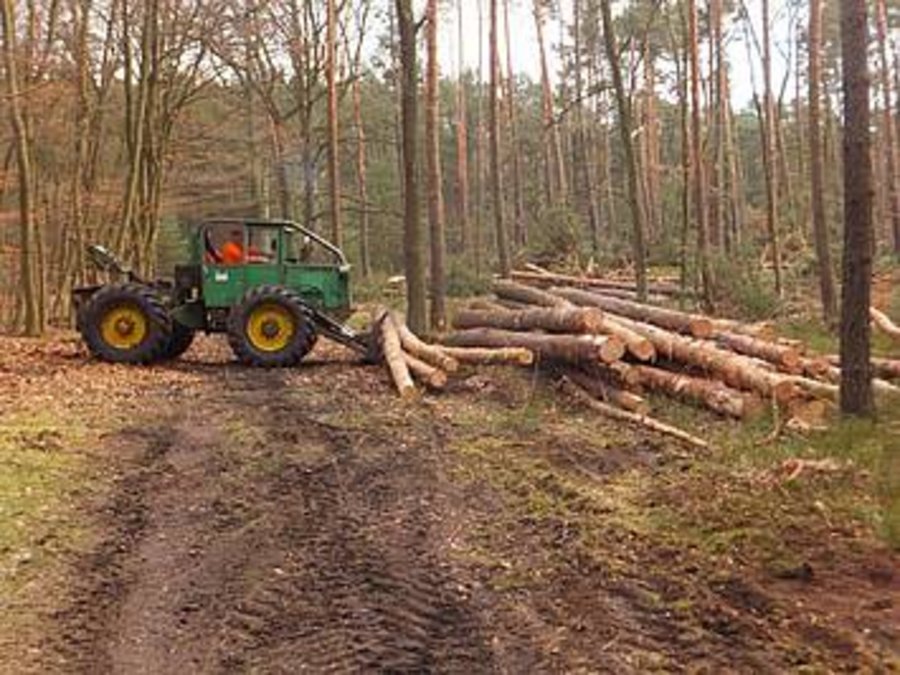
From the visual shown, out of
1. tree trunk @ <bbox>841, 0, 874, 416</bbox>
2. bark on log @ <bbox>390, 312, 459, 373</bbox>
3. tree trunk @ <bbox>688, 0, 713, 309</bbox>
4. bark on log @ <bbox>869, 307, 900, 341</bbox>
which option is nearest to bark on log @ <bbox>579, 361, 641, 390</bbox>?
bark on log @ <bbox>390, 312, 459, 373</bbox>

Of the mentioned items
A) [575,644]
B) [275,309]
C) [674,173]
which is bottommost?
[575,644]

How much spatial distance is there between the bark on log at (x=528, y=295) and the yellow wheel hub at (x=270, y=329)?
356 centimetres

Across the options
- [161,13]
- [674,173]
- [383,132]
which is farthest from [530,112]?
[161,13]

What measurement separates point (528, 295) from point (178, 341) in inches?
204

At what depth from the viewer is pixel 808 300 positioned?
23000mm

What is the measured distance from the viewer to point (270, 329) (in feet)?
47.9

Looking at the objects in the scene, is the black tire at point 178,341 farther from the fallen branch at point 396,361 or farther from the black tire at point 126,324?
the fallen branch at point 396,361

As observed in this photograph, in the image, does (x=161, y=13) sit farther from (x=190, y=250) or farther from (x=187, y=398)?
(x=187, y=398)

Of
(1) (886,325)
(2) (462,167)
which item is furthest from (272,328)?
(2) (462,167)

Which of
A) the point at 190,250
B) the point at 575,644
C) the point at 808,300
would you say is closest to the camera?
the point at 575,644

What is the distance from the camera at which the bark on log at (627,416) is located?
9.99m

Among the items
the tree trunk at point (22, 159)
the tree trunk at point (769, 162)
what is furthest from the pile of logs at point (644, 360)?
the tree trunk at point (769, 162)

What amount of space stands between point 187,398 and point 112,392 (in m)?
0.99

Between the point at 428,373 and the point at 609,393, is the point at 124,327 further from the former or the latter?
the point at 609,393
